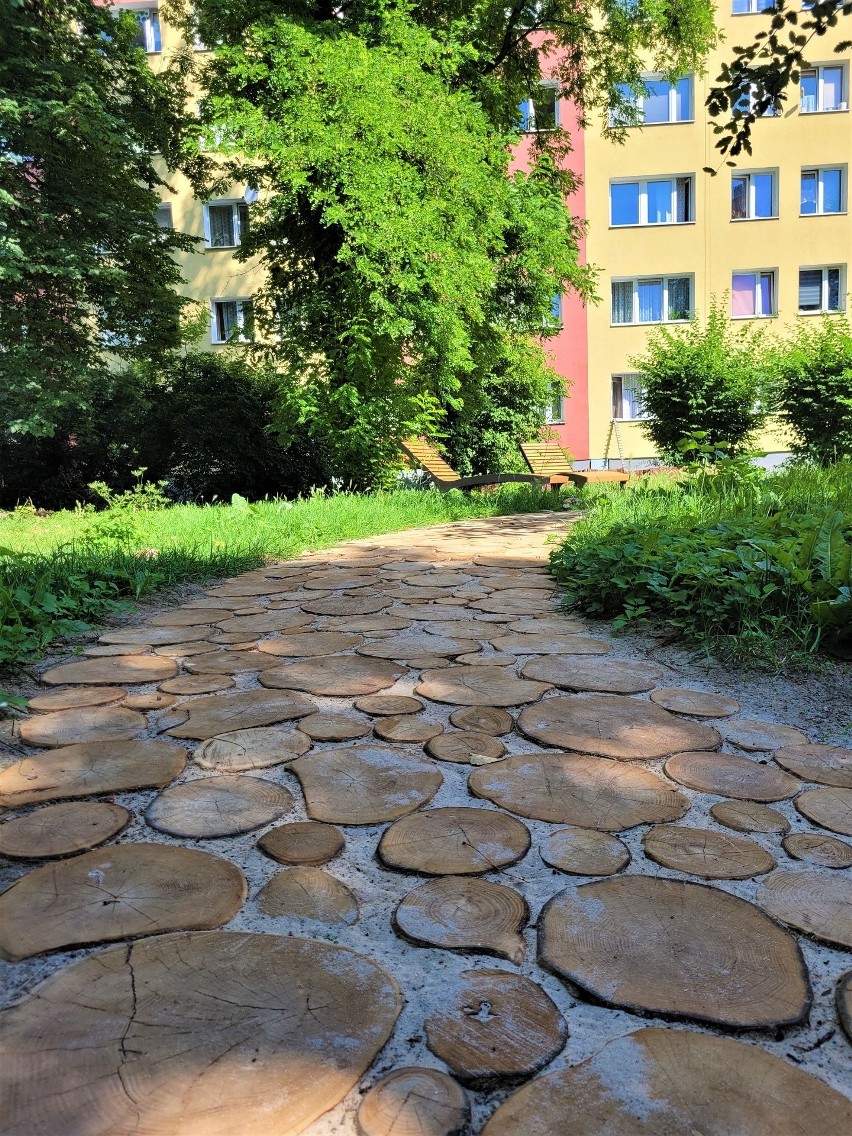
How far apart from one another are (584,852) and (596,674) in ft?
3.66

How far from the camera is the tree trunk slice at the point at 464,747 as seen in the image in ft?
5.79

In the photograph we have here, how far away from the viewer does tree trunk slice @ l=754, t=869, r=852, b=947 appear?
1118 mm

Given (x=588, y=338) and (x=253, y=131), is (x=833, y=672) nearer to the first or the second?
(x=253, y=131)

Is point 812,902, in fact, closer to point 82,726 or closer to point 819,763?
point 819,763

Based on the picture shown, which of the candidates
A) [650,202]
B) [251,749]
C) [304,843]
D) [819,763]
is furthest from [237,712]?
[650,202]

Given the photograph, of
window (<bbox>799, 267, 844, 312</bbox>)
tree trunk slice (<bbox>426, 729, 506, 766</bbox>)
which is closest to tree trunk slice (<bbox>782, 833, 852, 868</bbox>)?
tree trunk slice (<bbox>426, 729, 506, 766</bbox>)

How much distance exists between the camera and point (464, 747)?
1.81 metres

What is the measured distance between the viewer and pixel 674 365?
12.7m

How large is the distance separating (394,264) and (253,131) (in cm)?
209

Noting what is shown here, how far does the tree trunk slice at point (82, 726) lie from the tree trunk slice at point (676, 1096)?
1371mm

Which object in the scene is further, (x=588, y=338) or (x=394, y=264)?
(x=588, y=338)

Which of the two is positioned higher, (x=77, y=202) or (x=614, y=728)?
(x=77, y=202)

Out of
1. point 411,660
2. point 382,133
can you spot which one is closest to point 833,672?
point 411,660

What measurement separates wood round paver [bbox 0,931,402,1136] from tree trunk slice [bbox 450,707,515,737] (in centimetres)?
92
